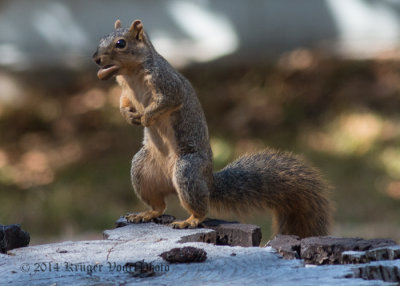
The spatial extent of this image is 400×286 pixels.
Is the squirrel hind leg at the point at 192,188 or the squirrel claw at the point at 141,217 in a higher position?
the squirrel hind leg at the point at 192,188

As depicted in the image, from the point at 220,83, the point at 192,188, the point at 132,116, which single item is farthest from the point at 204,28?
the point at 192,188

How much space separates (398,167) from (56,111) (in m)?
2.96

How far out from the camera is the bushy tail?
315cm

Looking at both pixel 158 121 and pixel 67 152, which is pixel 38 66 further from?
pixel 158 121

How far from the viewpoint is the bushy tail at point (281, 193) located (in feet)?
10.3

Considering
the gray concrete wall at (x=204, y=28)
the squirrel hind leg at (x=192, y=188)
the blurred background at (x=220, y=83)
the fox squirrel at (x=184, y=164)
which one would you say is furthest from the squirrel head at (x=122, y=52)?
the gray concrete wall at (x=204, y=28)

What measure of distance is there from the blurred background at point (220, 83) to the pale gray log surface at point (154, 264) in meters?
3.09

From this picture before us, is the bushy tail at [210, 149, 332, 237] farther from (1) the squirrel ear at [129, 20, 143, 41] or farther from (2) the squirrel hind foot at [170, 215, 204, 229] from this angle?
(1) the squirrel ear at [129, 20, 143, 41]

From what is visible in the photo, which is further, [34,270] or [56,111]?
[56,111]

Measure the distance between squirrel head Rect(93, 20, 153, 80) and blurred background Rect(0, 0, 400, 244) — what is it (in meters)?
2.73

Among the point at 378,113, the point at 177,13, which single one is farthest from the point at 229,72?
the point at 378,113

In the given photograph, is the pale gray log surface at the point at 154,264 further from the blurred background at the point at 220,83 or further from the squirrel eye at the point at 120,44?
the blurred background at the point at 220,83

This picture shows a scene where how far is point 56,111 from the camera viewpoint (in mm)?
6617

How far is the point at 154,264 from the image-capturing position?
2.30 meters
